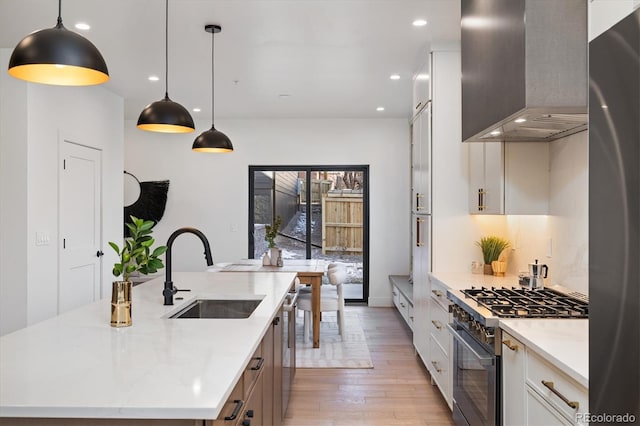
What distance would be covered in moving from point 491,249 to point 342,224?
12.2 ft

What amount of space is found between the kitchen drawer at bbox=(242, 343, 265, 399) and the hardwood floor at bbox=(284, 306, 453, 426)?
1.34 meters

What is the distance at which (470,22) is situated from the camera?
271 centimetres

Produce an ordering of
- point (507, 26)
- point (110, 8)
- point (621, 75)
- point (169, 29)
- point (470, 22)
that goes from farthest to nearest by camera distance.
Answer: point (169, 29) → point (110, 8) → point (470, 22) → point (507, 26) → point (621, 75)

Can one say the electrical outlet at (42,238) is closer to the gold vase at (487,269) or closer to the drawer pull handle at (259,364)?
the drawer pull handle at (259,364)

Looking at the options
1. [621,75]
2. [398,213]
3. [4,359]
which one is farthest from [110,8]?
[398,213]

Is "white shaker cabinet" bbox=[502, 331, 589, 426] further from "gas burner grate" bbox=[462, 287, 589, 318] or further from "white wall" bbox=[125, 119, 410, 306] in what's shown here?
"white wall" bbox=[125, 119, 410, 306]

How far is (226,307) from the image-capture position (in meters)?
2.65

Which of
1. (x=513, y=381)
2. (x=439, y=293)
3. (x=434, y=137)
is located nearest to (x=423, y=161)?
(x=434, y=137)

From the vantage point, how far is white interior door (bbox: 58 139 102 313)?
14.9 feet

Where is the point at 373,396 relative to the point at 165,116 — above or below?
below

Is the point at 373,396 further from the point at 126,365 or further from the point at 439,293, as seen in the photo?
the point at 126,365

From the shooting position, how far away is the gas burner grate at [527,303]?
2186mm

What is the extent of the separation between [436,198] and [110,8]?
2.72 metres

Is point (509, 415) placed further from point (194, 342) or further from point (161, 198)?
point (161, 198)
